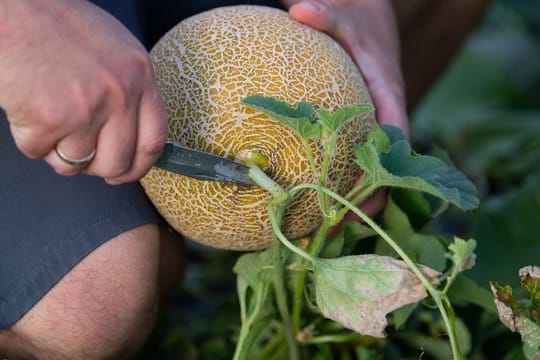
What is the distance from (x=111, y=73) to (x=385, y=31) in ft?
2.66

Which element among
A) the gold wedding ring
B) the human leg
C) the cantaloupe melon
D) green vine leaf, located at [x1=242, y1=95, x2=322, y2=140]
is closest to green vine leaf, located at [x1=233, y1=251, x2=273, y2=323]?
the cantaloupe melon

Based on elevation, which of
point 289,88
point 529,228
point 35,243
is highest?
point 289,88

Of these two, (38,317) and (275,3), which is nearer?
(38,317)

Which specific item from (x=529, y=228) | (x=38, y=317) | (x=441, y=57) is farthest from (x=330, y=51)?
(x=441, y=57)

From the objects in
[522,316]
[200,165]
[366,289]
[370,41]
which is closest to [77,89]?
[200,165]

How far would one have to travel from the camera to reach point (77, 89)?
91 centimetres

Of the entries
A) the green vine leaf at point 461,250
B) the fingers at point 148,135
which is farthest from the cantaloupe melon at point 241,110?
the green vine leaf at point 461,250

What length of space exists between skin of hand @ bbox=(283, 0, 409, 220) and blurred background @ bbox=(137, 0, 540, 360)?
0.41 feet

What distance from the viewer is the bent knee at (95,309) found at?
114cm

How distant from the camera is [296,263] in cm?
119

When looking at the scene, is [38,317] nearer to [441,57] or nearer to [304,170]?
[304,170]

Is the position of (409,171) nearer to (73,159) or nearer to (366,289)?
(366,289)

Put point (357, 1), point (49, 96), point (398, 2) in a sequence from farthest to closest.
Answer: point (398, 2)
point (357, 1)
point (49, 96)

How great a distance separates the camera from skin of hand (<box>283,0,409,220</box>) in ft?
4.22
